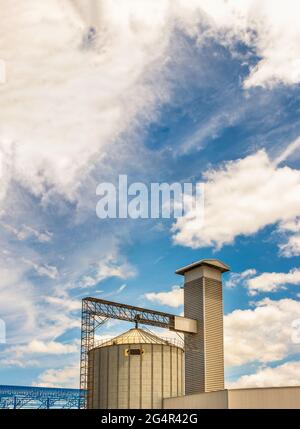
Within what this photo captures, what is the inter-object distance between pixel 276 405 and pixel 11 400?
77871 millimetres

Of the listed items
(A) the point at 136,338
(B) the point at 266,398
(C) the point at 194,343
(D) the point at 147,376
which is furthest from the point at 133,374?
(B) the point at 266,398

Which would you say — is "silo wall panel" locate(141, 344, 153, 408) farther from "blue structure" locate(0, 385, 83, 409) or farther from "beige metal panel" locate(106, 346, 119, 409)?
"blue structure" locate(0, 385, 83, 409)

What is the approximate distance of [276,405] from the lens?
52.9 meters

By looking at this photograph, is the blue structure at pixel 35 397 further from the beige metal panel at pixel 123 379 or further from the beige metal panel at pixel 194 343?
the beige metal panel at pixel 194 343

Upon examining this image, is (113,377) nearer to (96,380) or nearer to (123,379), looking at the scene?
(123,379)

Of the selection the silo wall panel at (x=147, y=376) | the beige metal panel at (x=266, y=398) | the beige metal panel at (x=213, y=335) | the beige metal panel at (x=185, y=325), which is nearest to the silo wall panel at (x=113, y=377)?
the silo wall panel at (x=147, y=376)

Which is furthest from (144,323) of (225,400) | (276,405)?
(276,405)

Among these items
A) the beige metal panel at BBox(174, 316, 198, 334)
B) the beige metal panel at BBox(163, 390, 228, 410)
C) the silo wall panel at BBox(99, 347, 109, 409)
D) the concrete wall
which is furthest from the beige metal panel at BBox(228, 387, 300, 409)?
the silo wall panel at BBox(99, 347, 109, 409)

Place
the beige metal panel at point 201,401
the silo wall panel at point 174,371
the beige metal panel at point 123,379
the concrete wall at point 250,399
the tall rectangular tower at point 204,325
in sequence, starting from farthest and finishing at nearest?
1. the silo wall panel at point 174,371
2. the tall rectangular tower at point 204,325
3. the beige metal panel at point 123,379
4. the beige metal panel at point 201,401
5. the concrete wall at point 250,399

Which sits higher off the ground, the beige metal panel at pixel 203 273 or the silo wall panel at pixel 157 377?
the beige metal panel at pixel 203 273

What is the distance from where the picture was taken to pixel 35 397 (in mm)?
118688

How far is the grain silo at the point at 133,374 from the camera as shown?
223 feet

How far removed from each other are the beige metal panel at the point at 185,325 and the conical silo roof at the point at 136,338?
299 centimetres
